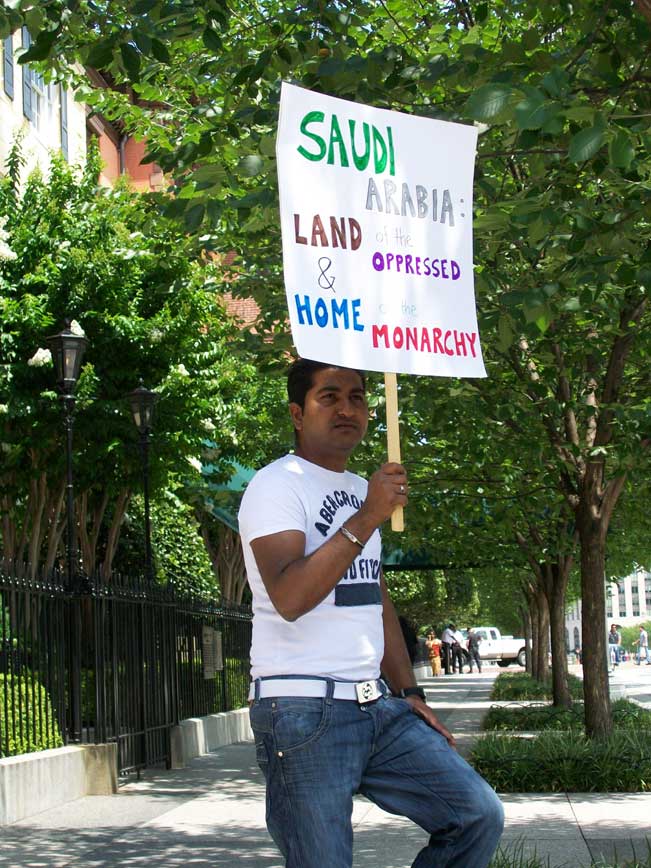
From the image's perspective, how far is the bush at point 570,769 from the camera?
11336 mm

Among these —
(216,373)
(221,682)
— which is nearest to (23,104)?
(216,373)

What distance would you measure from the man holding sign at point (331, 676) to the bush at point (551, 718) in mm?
13041

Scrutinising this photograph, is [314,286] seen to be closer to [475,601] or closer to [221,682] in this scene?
[221,682]

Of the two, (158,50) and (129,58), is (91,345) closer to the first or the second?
(158,50)

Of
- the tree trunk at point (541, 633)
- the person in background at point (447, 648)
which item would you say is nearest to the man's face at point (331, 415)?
the tree trunk at point (541, 633)

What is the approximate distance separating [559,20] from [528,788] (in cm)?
639

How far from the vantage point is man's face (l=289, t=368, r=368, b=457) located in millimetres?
4086

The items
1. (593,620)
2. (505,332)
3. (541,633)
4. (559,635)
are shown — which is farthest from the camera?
(541,633)

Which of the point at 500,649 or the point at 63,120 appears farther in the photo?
the point at 500,649

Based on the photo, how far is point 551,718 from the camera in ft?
61.8

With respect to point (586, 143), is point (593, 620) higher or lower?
lower

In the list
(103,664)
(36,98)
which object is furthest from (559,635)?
(36,98)

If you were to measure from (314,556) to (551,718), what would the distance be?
15923 mm

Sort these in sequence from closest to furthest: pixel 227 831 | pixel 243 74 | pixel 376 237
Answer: pixel 376 237
pixel 243 74
pixel 227 831
